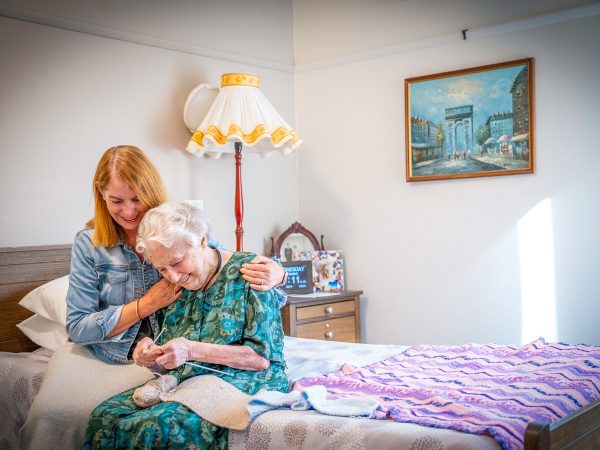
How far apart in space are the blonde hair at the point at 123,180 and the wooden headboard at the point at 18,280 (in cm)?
85

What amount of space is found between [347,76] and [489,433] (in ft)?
10.1

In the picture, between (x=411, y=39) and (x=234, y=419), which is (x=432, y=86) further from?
(x=234, y=419)

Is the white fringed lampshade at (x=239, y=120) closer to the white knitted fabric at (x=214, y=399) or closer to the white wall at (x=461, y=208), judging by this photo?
the white wall at (x=461, y=208)

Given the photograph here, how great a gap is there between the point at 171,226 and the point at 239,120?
1.75 meters

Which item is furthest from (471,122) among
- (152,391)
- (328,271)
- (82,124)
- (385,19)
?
(152,391)

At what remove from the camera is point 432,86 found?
13.7 ft

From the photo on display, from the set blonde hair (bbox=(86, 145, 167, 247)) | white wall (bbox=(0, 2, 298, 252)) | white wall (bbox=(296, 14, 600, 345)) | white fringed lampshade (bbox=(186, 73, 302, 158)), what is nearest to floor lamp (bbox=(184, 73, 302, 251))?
white fringed lampshade (bbox=(186, 73, 302, 158))

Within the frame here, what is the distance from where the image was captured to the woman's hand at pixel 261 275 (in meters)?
2.30

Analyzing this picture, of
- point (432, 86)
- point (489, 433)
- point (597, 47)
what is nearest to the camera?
point (489, 433)

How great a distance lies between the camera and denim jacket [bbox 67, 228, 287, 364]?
2414mm

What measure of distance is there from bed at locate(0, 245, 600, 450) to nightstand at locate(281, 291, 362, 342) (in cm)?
73

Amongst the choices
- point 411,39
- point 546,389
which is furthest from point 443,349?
point 411,39

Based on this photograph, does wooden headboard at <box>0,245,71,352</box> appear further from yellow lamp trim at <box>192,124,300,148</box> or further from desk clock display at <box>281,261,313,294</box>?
desk clock display at <box>281,261,313,294</box>

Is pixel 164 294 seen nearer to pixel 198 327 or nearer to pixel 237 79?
pixel 198 327
